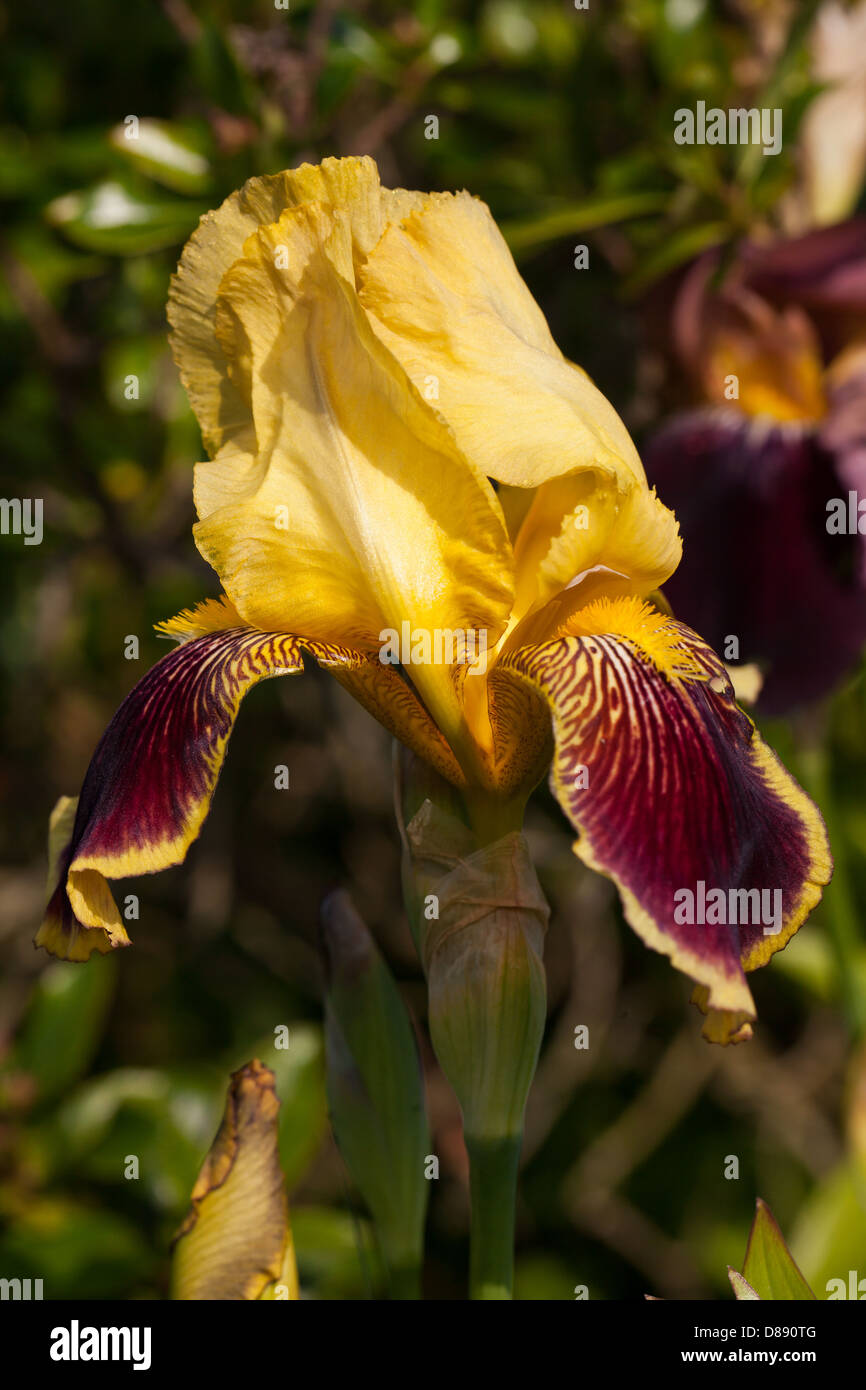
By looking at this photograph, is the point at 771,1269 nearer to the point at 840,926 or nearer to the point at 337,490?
the point at 337,490

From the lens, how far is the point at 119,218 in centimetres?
147

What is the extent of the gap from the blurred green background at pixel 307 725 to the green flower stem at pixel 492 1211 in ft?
0.59

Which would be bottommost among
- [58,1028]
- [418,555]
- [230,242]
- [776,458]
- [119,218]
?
[58,1028]

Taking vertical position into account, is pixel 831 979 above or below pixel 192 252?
below

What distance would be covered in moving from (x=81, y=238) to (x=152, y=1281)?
121 centimetres

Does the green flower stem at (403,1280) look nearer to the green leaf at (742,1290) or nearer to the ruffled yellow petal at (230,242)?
the green leaf at (742,1290)

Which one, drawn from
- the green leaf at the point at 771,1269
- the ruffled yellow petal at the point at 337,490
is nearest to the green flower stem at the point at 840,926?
the green leaf at the point at 771,1269

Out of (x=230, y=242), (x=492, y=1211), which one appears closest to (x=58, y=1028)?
(x=492, y=1211)

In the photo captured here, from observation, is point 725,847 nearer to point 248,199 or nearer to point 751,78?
point 248,199

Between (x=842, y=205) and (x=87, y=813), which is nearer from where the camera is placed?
(x=87, y=813)

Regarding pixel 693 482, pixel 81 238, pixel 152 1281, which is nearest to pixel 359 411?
pixel 81 238

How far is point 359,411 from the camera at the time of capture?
881mm

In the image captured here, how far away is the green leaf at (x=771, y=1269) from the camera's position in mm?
922

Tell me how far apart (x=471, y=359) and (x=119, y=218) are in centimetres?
78
